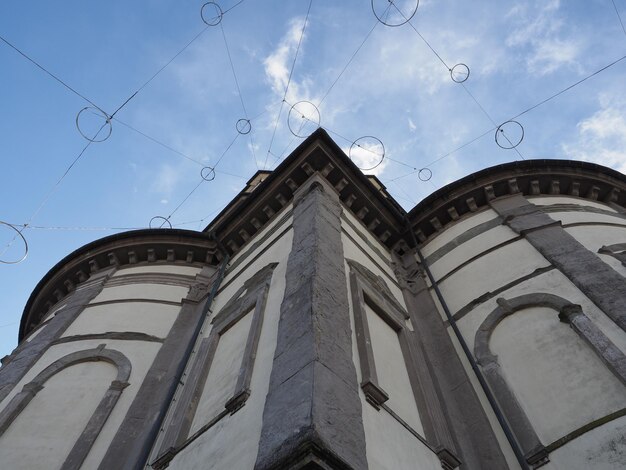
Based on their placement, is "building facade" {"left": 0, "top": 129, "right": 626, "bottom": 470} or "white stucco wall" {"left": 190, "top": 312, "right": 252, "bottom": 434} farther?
"white stucco wall" {"left": 190, "top": 312, "right": 252, "bottom": 434}

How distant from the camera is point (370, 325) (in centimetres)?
702

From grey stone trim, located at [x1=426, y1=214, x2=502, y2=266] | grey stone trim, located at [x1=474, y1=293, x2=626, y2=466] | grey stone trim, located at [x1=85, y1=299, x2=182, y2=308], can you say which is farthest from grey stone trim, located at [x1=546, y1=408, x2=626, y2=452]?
grey stone trim, located at [x1=85, y1=299, x2=182, y2=308]

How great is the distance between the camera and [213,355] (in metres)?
7.57

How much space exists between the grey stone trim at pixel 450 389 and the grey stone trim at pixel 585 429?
0.65 m

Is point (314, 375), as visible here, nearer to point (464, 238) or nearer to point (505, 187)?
point (464, 238)

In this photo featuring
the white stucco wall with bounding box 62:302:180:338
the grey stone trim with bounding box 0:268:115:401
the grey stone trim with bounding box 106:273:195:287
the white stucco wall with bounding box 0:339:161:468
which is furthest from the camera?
the grey stone trim with bounding box 106:273:195:287

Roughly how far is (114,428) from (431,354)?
5.21 meters

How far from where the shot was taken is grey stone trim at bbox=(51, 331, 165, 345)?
955 cm

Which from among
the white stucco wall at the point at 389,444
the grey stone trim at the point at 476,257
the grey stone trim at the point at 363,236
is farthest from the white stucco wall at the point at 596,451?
the grey stone trim at the point at 363,236

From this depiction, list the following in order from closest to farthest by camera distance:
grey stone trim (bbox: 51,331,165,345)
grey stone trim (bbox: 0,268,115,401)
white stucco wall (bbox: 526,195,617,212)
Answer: grey stone trim (bbox: 0,268,115,401) → grey stone trim (bbox: 51,331,165,345) → white stucco wall (bbox: 526,195,617,212)

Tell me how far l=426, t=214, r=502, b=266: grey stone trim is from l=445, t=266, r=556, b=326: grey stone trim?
2.01 m

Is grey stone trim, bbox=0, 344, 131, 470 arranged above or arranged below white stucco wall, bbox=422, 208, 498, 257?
below

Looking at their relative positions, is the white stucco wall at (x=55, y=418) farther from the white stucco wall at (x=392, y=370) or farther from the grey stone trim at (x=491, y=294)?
the grey stone trim at (x=491, y=294)

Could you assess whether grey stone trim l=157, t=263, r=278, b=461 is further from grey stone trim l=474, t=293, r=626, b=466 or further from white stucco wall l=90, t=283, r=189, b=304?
grey stone trim l=474, t=293, r=626, b=466
